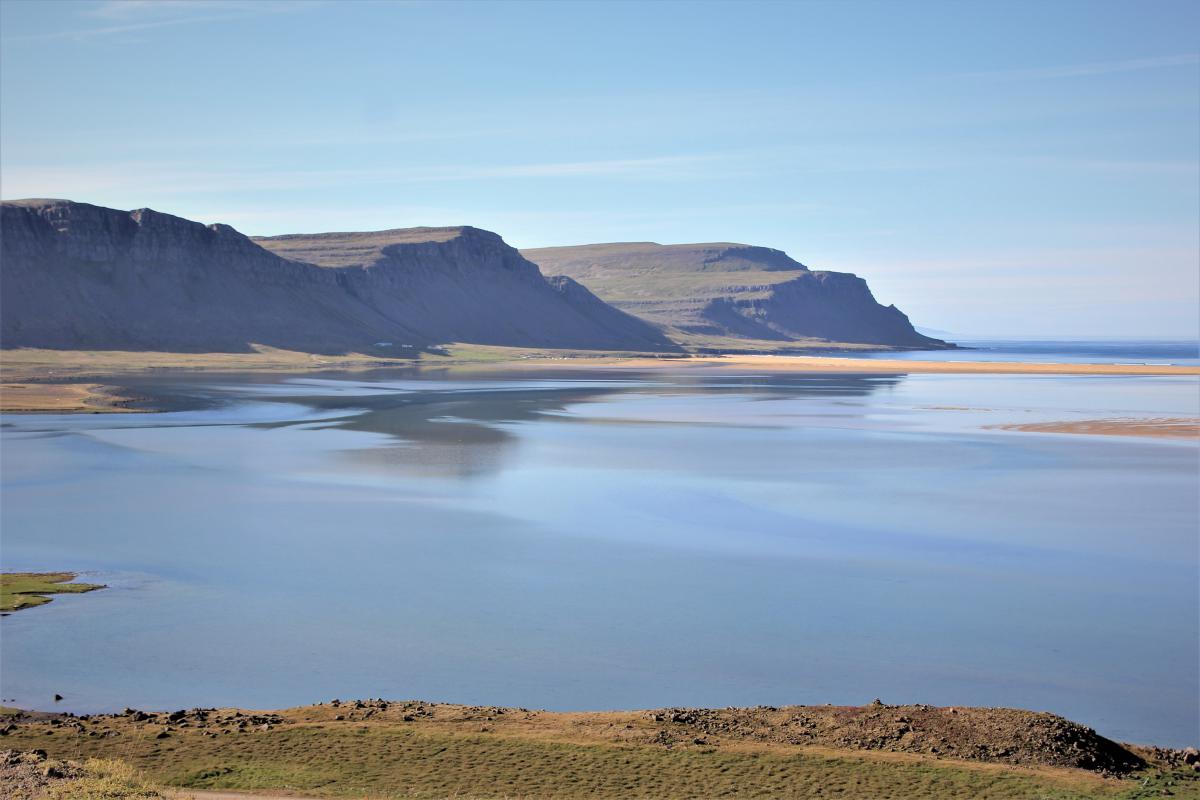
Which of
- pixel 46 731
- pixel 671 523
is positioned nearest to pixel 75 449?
pixel 671 523

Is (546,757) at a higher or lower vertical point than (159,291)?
lower

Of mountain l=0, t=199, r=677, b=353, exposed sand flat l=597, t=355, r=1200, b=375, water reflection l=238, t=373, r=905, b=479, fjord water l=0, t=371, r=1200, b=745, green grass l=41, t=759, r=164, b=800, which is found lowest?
fjord water l=0, t=371, r=1200, b=745

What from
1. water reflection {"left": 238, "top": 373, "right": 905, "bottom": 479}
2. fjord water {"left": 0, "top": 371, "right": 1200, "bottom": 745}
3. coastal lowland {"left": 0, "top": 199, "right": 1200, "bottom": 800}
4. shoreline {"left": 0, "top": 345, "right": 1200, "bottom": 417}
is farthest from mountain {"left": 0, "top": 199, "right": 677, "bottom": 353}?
fjord water {"left": 0, "top": 371, "right": 1200, "bottom": 745}

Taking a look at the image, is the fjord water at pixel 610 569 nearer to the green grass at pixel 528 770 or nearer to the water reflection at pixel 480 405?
the water reflection at pixel 480 405

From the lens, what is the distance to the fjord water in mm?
16203

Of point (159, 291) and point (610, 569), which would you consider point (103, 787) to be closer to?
point (610, 569)

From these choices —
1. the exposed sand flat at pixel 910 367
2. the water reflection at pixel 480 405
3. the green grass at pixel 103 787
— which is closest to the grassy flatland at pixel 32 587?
the green grass at pixel 103 787

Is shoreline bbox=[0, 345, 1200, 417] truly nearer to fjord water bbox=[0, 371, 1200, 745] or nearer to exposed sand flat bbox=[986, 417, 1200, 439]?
fjord water bbox=[0, 371, 1200, 745]

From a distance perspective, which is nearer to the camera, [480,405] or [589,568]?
[589,568]

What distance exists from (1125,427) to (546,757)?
4973cm

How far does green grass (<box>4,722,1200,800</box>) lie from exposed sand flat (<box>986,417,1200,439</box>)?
43.7 m

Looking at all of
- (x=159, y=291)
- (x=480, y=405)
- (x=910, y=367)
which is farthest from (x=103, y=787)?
(x=159, y=291)

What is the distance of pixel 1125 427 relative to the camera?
54969 millimetres

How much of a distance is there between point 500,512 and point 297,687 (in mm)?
15229
